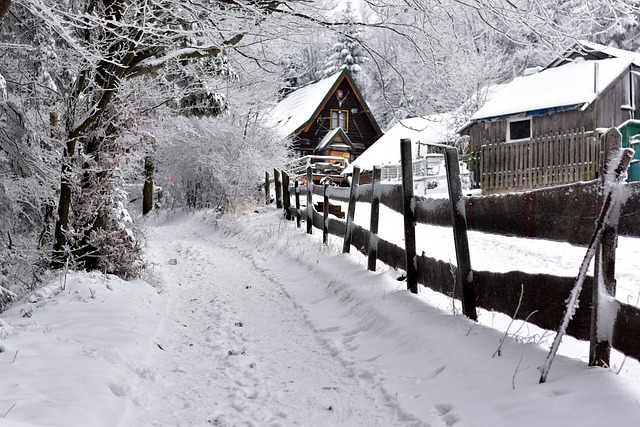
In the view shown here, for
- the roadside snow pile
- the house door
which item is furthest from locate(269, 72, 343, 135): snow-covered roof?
the roadside snow pile

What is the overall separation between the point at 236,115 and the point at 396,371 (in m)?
17.5

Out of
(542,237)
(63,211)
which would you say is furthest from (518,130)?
(542,237)

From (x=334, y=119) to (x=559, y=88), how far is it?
19.7 m

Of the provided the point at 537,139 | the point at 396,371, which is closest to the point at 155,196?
the point at 537,139

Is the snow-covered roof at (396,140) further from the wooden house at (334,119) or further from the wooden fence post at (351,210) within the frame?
the wooden fence post at (351,210)

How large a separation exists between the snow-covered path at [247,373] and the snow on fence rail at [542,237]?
1.27 metres

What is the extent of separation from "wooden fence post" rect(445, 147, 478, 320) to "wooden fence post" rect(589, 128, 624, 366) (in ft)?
4.87

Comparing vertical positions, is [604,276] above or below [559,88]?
below

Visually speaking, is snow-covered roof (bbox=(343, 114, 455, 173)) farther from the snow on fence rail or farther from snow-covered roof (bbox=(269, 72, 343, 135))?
the snow on fence rail

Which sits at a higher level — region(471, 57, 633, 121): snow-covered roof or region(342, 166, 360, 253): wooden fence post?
region(471, 57, 633, 121): snow-covered roof

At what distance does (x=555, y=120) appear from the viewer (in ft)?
65.2

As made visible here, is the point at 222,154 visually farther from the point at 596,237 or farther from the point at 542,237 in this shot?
the point at 596,237

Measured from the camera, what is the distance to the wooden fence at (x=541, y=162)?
1486 centimetres

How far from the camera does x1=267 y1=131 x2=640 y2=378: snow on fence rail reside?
3.03m
